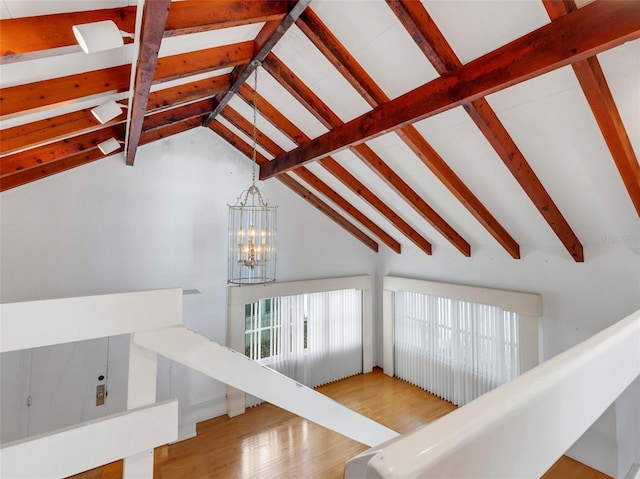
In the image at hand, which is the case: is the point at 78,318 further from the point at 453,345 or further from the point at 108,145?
the point at 453,345

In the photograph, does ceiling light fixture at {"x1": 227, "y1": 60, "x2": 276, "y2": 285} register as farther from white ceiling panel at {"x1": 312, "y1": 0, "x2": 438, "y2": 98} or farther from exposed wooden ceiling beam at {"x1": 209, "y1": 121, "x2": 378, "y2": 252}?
white ceiling panel at {"x1": 312, "y1": 0, "x2": 438, "y2": 98}

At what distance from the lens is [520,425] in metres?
0.35

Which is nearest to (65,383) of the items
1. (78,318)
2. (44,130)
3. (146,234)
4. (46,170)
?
(146,234)

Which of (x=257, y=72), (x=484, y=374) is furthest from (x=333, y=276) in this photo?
(x=257, y=72)

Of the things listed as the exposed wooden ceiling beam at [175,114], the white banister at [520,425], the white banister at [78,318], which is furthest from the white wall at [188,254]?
the white banister at [520,425]

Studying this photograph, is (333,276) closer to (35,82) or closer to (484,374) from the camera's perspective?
(484,374)

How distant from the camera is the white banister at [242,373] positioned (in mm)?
1096

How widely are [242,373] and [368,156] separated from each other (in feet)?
9.92

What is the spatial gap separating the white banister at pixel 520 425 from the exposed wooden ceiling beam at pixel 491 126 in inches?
89.2

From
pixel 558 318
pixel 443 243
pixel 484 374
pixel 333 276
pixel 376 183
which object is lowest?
pixel 484 374

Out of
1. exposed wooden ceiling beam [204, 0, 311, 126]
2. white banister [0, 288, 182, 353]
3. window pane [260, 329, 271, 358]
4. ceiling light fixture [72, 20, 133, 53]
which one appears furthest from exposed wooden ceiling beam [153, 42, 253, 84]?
window pane [260, 329, 271, 358]

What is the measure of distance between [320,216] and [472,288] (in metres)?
2.82

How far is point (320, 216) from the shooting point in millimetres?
6113

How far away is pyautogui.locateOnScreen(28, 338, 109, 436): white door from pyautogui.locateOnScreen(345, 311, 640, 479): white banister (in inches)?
194
